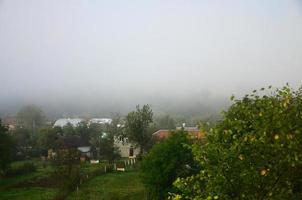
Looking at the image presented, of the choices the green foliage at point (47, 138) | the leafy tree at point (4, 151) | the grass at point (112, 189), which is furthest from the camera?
the green foliage at point (47, 138)

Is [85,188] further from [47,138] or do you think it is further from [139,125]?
[47,138]

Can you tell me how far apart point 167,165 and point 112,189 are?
12.8m

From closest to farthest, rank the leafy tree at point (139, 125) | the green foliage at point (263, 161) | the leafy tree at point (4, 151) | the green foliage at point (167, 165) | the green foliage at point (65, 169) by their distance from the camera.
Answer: the green foliage at point (263, 161) < the green foliage at point (167, 165) < the green foliage at point (65, 169) < the leafy tree at point (4, 151) < the leafy tree at point (139, 125)

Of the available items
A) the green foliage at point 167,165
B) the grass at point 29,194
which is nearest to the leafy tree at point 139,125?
the grass at point 29,194

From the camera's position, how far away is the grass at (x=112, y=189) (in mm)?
34781

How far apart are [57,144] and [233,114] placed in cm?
6249

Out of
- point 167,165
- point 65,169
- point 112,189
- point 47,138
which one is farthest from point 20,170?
point 167,165

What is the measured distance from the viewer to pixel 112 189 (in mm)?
39062

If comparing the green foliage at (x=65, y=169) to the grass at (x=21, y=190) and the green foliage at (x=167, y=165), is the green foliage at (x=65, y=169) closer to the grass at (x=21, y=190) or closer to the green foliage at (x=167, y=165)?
the grass at (x=21, y=190)

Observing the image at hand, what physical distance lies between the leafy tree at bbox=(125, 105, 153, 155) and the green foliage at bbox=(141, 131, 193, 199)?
31496mm

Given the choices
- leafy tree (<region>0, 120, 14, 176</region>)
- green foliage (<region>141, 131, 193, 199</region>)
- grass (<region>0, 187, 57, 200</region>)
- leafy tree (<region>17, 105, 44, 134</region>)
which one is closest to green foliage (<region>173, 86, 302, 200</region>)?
green foliage (<region>141, 131, 193, 199</region>)

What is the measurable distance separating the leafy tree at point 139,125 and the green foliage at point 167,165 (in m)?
31.5

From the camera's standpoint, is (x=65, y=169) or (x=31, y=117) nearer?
(x=65, y=169)

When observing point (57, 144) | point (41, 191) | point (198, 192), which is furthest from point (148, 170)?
point (57, 144)
